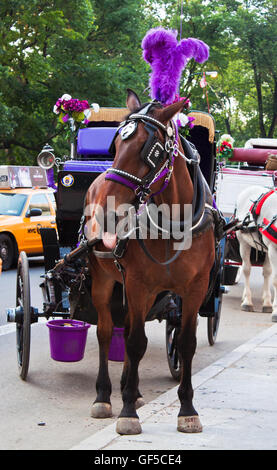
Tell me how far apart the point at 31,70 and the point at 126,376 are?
22732mm

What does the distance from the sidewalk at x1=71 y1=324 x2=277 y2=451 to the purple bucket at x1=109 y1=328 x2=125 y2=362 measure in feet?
2.69

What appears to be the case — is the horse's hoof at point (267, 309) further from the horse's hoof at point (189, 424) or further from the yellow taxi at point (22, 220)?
the horse's hoof at point (189, 424)

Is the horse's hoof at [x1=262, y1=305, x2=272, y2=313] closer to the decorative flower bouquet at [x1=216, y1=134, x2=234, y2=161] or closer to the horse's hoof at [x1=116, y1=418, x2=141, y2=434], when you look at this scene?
the decorative flower bouquet at [x1=216, y1=134, x2=234, y2=161]

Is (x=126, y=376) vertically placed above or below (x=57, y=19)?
below

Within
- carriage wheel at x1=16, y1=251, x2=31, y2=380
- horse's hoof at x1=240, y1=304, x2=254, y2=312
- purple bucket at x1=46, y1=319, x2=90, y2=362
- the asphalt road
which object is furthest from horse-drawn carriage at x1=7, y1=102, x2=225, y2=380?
horse's hoof at x1=240, y1=304, x2=254, y2=312

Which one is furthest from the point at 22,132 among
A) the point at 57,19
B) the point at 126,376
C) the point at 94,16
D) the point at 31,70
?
the point at 126,376

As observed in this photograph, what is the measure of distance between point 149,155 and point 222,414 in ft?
7.04

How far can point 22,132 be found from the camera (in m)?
28.3

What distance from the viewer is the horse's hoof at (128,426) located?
196 inches

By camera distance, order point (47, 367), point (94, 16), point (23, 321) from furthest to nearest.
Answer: point (94, 16) → point (47, 367) → point (23, 321)

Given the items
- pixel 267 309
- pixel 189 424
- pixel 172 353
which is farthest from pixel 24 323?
pixel 267 309

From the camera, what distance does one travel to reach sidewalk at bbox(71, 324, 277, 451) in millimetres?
4715
